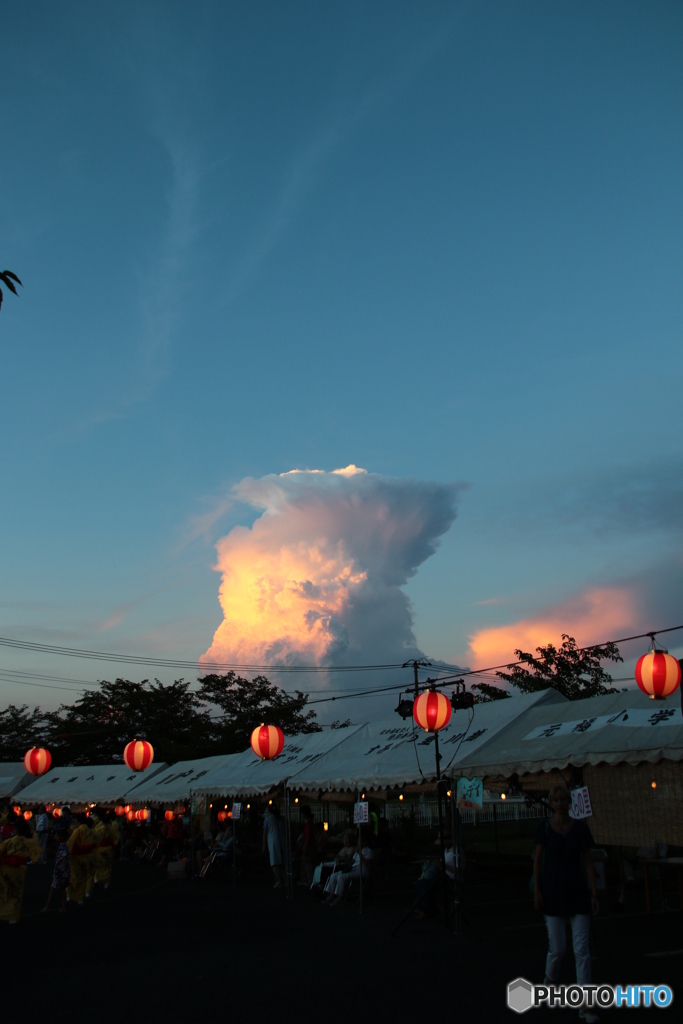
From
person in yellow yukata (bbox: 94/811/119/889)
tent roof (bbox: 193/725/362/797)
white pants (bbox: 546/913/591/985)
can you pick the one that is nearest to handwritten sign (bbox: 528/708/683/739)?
white pants (bbox: 546/913/591/985)

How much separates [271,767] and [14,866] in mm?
6981

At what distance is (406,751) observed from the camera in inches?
566

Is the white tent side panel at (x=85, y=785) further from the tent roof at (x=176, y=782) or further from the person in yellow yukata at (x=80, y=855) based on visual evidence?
the person in yellow yukata at (x=80, y=855)

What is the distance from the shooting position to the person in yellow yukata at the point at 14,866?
12.4m

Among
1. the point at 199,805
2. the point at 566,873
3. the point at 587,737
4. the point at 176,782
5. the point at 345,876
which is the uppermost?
the point at 587,737

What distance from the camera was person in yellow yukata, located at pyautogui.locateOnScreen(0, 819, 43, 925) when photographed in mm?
12430

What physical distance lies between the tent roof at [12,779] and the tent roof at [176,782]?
10.9m

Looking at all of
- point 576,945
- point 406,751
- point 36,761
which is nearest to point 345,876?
point 406,751

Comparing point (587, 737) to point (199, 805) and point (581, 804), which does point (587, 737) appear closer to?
point (581, 804)

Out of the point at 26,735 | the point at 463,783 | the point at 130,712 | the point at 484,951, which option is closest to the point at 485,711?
the point at 463,783

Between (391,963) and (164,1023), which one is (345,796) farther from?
(164,1023)

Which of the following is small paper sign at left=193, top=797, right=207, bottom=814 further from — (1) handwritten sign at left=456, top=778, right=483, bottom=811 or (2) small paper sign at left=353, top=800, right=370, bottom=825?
(1) handwritten sign at left=456, top=778, right=483, bottom=811

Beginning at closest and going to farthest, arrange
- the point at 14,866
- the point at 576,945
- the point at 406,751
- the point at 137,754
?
the point at 576,945, the point at 14,866, the point at 406,751, the point at 137,754

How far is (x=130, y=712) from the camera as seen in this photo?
52.6 m
